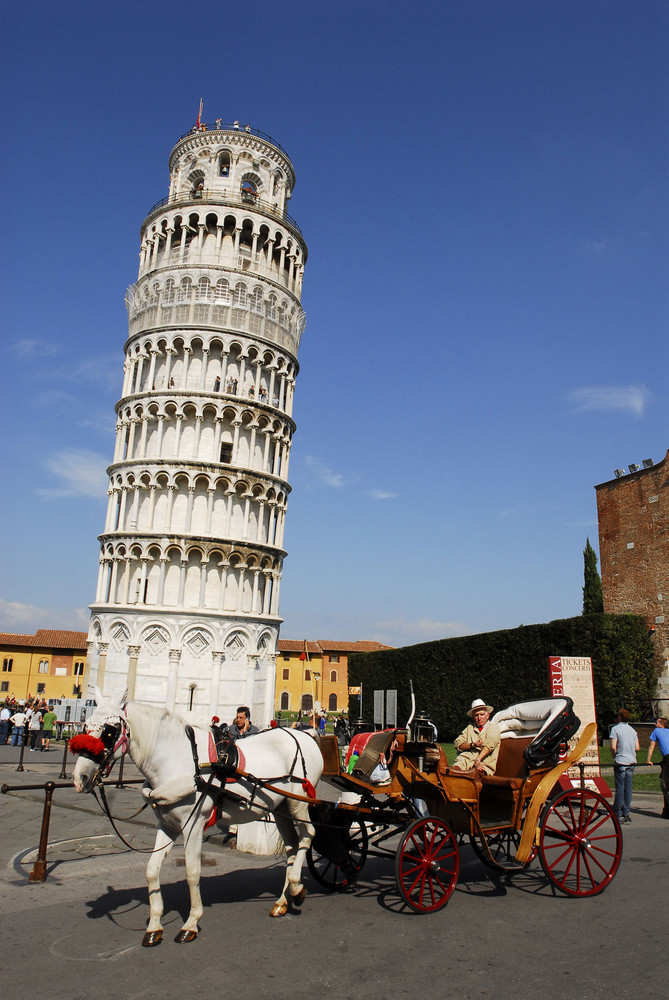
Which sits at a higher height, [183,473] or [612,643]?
[183,473]

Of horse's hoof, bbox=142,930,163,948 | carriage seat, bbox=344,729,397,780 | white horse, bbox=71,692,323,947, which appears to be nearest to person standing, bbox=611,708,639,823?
carriage seat, bbox=344,729,397,780

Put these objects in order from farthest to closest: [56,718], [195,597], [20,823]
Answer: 1. [195,597]
2. [56,718]
3. [20,823]

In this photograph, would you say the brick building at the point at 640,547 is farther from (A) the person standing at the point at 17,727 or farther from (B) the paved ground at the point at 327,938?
(A) the person standing at the point at 17,727

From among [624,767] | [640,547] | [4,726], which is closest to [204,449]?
[4,726]

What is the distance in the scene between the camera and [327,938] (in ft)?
20.2

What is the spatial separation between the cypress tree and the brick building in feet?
40.7

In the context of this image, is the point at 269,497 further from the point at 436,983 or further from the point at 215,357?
the point at 436,983

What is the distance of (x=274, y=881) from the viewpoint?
820 cm

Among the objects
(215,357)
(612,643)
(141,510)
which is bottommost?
(612,643)

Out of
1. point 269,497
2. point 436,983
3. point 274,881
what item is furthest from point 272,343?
point 436,983

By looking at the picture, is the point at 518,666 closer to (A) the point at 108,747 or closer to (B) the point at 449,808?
(B) the point at 449,808

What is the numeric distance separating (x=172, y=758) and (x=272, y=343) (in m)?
36.2

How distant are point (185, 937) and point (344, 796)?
287 cm

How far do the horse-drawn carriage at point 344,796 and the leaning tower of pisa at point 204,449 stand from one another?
29.1 m
